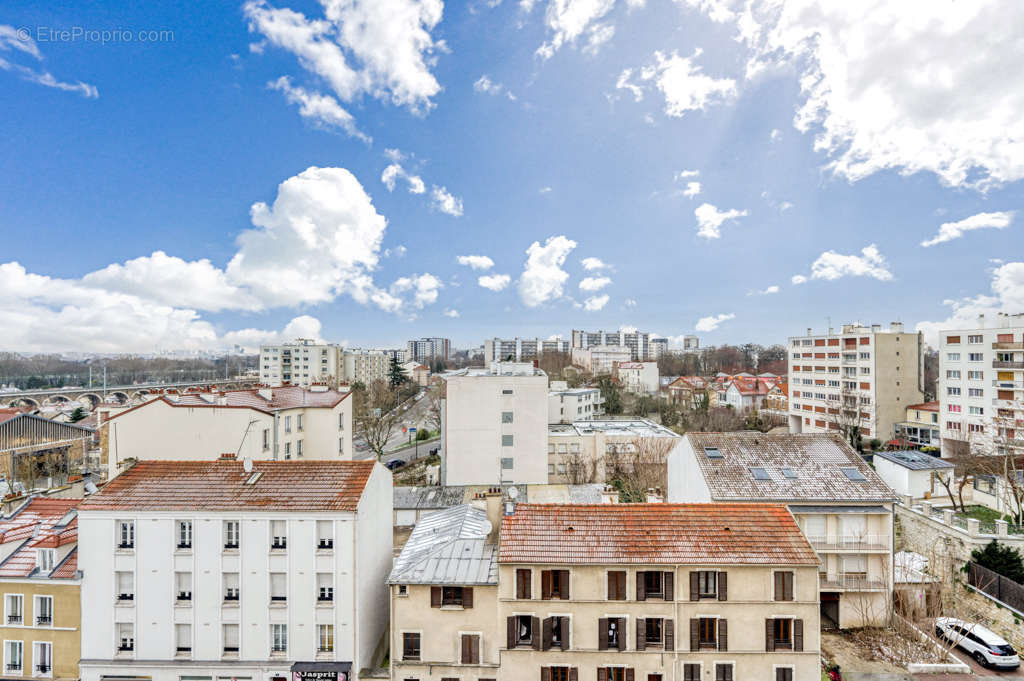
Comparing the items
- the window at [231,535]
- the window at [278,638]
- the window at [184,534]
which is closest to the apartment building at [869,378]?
the window at [278,638]

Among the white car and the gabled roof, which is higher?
the gabled roof

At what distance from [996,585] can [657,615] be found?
2323 cm

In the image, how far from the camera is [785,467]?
2605 cm

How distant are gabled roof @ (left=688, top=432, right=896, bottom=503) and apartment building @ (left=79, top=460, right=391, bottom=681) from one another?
60.3ft

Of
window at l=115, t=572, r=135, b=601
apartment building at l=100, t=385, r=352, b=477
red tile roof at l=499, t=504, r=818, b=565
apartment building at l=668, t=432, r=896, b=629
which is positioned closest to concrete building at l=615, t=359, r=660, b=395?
apartment building at l=668, t=432, r=896, b=629

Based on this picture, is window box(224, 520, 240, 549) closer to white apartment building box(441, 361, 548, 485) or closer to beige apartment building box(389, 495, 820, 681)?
beige apartment building box(389, 495, 820, 681)

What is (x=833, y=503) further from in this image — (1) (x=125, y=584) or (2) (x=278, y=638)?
(1) (x=125, y=584)

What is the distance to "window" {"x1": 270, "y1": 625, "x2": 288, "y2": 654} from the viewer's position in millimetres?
18703

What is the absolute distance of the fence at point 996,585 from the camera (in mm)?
25359

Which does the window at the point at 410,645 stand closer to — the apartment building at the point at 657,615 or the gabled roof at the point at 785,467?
the apartment building at the point at 657,615

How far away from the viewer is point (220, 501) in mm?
19016

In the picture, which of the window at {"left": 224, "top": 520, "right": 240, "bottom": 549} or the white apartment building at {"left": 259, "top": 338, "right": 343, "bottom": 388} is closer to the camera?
the window at {"left": 224, "top": 520, "right": 240, "bottom": 549}

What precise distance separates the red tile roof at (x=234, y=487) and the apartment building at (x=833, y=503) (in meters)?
18.1

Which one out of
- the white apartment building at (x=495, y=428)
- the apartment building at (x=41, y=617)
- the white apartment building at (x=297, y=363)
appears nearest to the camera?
the apartment building at (x=41, y=617)
